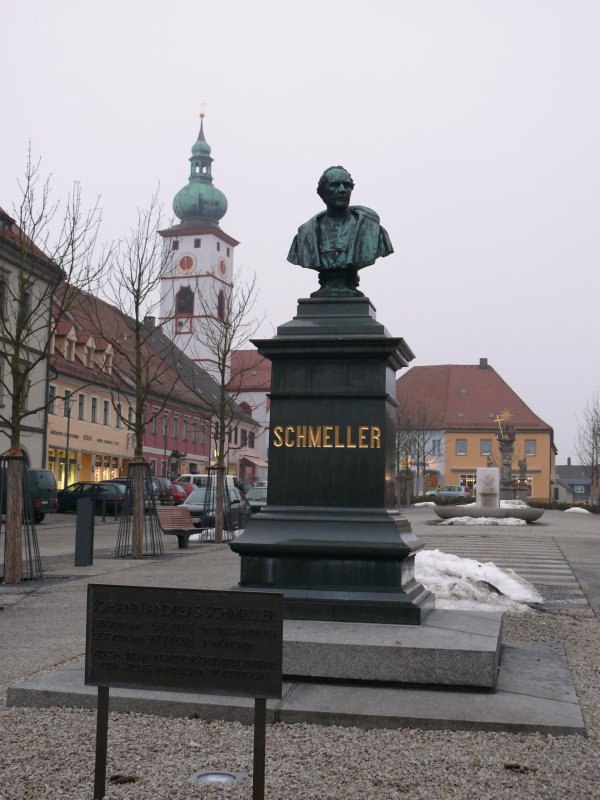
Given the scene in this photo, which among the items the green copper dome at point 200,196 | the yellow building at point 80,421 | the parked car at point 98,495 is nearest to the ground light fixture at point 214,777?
the parked car at point 98,495

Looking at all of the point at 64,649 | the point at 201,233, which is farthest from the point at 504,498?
the point at 201,233

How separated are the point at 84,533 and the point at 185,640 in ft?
40.1

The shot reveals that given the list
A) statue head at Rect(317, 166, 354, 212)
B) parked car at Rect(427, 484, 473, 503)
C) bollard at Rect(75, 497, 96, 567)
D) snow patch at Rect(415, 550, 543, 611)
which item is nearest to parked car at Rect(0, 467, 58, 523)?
bollard at Rect(75, 497, 96, 567)

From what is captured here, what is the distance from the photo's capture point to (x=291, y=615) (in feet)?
21.9

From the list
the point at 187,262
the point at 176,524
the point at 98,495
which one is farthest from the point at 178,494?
the point at 187,262

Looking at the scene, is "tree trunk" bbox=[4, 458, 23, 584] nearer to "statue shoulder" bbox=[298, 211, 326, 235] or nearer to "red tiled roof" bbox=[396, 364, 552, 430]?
"statue shoulder" bbox=[298, 211, 326, 235]

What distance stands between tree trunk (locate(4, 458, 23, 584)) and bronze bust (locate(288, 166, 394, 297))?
6303mm

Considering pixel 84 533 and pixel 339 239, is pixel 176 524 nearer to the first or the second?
pixel 84 533

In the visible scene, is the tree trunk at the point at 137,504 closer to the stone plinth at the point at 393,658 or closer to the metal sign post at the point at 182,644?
the stone plinth at the point at 393,658

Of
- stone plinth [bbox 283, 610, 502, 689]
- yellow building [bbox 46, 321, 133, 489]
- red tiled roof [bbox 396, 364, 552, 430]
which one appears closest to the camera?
stone plinth [bbox 283, 610, 502, 689]

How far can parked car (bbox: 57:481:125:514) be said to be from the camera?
36.8 metres

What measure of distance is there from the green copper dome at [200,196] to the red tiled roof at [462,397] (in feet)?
102

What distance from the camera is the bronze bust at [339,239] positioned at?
298 inches

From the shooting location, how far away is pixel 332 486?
6.99 metres
